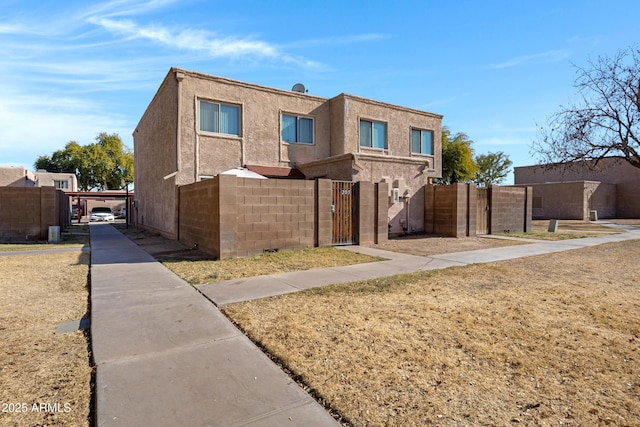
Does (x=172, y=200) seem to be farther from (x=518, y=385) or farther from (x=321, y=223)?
(x=518, y=385)

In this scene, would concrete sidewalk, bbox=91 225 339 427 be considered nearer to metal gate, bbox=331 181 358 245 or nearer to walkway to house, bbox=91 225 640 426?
walkway to house, bbox=91 225 640 426

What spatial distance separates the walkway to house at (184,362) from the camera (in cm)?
257

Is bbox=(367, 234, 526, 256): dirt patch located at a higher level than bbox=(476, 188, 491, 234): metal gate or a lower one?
lower

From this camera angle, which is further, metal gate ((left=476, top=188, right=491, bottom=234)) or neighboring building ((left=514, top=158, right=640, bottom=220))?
neighboring building ((left=514, top=158, right=640, bottom=220))

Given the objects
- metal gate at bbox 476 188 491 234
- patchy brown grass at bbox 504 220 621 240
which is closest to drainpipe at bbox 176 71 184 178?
metal gate at bbox 476 188 491 234

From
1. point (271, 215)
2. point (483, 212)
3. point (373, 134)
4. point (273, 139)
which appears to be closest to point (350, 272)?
point (271, 215)

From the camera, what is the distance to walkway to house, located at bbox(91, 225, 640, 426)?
257 centimetres

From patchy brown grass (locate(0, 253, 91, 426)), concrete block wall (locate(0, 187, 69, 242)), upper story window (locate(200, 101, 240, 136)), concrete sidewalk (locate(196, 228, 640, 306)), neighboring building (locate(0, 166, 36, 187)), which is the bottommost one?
patchy brown grass (locate(0, 253, 91, 426))

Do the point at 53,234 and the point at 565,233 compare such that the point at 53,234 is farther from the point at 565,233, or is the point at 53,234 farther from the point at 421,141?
the point at 565,233

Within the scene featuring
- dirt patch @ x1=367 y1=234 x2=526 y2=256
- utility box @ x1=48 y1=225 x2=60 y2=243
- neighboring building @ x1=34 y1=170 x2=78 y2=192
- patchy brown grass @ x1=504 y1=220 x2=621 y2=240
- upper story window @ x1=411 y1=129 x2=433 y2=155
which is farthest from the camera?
neighboring building @ x1=34 y1=170 x2=78 y2=192

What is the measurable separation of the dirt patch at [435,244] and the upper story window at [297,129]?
6915 millimetres

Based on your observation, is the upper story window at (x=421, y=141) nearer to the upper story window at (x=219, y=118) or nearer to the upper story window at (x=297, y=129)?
the upper story window at (x=297, y=129)

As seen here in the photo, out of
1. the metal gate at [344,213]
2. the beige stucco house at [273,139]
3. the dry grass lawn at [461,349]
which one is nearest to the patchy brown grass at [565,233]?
the beige stucco house at [273,139]

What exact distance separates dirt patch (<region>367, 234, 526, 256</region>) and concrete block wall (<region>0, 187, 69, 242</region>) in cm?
1478
